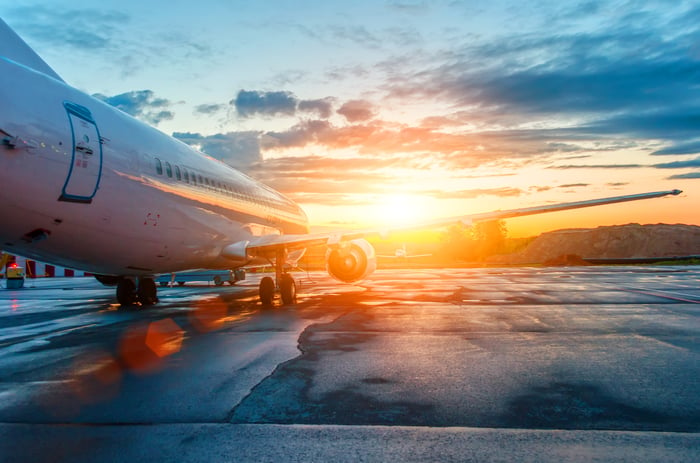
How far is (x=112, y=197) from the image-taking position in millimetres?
10531

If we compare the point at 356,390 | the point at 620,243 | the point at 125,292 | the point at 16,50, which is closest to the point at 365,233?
the point at 125,292

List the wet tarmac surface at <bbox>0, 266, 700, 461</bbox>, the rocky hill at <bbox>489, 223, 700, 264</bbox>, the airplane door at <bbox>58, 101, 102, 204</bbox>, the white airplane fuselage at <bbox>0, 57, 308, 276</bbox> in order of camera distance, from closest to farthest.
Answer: the wet tarmac surface at <bbox>0, 266, 700, 461</bbox>
the white airplane fuselage at <bbox>0, 57, 308, 276</bbox>
the airplane door at <bbox>58, 101, 102, 204</bbox>
the rocky hill at <bbox>489, 223, 700, 264</bbox>

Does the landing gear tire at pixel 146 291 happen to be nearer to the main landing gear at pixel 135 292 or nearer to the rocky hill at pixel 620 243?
the main landing gear at pixel 135 292

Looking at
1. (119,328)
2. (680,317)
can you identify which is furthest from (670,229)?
(119,328)

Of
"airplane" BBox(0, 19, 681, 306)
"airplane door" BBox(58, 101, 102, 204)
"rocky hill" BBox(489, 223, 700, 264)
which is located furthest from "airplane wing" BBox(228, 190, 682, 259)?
"rocky hill" BBox(489, 223, 700, 264)

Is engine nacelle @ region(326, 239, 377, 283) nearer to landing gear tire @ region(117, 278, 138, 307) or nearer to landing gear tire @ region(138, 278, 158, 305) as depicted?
landing gear tire @ region(138, 278, 158, 305)

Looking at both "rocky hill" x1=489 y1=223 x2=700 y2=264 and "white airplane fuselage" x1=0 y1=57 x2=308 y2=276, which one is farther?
"rocky hill" x1=489 y1=223 x2=700 y2=264

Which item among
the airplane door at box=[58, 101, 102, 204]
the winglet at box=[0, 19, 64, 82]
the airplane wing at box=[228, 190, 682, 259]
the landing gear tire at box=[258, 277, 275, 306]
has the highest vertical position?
the winglet at box=[0, 19, 64, 82]

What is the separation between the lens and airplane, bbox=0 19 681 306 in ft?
28.8

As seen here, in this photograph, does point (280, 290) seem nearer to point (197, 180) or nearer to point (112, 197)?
point (197, 180)

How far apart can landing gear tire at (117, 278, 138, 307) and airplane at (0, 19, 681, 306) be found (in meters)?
0.03

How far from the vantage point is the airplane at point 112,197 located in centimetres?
879

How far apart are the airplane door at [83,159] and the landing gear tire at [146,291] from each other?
8227mm

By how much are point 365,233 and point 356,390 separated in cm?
1101
